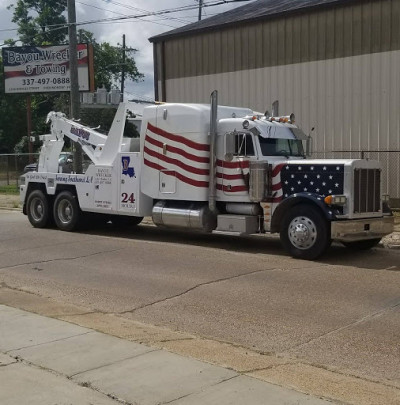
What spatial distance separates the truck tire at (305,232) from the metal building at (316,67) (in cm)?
687

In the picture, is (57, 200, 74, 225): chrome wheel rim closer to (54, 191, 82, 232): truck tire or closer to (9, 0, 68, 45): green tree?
(54, 191, 82, 232): truck tire

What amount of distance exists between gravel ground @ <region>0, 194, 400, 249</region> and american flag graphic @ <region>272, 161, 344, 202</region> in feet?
8.54

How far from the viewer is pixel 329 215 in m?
10.6

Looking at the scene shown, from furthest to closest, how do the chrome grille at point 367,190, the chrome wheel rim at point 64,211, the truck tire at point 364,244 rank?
the chrome wheel rim at point 64,211, the truck tire at point 364,244, the chrome grille at point 367,190

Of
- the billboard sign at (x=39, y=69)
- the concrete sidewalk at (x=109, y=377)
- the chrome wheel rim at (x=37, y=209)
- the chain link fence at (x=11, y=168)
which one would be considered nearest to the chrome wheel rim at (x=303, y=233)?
the concrete sidewalk at (x=109, y=377)

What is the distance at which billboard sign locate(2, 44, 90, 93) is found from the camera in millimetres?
30055

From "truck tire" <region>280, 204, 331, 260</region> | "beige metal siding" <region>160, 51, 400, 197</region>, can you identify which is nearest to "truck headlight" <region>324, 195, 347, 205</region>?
"truck tire" <region>280, 204, 331, 260</region>

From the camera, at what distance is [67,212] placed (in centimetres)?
1554

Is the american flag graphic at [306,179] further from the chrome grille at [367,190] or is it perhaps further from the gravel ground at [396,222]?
the gravel ground at [396,222]

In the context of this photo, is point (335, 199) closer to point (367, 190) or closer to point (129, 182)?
point (367, 190)

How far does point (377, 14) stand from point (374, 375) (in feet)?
48.9

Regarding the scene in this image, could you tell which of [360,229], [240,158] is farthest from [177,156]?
[360,229]

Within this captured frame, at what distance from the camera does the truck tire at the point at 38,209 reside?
52.4ft

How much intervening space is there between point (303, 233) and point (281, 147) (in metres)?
2.26
